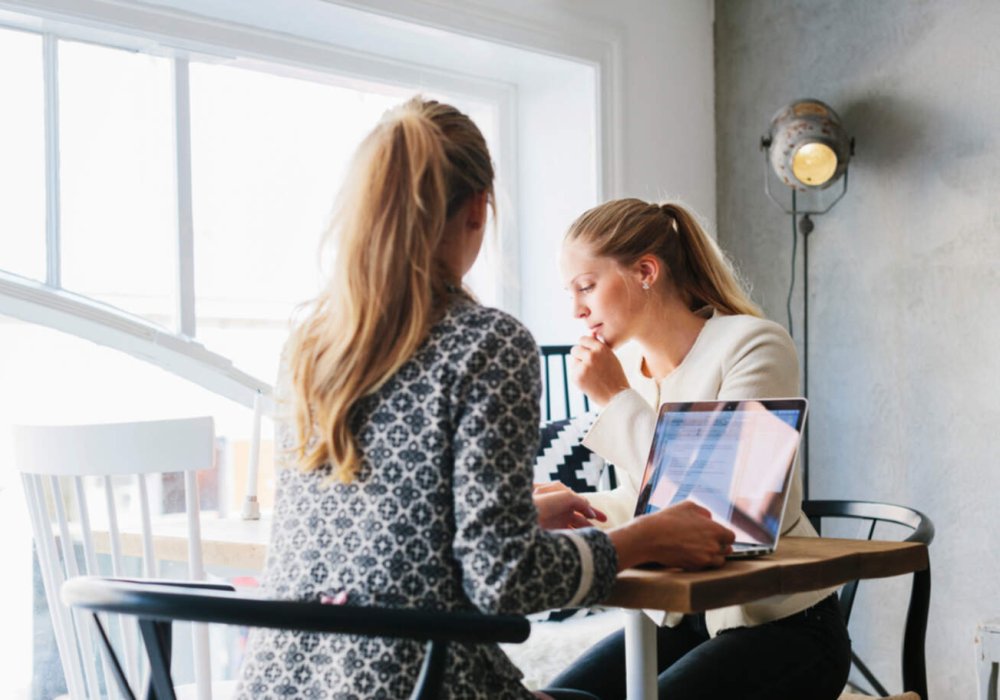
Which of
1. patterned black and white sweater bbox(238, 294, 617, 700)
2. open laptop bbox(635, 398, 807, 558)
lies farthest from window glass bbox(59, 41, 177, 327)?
patterned black and white sweater bbox(238, 294, 617, 700)

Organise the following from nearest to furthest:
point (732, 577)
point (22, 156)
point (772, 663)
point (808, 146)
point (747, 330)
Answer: point (732, 577) < point (772, 663) < point (747, 330) < point (22, 156) < point (808, 146)

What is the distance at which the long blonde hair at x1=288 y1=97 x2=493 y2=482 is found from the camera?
3.48 ft

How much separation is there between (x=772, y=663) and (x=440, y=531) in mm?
664

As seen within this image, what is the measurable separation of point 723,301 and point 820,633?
0.57 m

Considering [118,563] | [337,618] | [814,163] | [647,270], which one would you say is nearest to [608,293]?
[647,270]

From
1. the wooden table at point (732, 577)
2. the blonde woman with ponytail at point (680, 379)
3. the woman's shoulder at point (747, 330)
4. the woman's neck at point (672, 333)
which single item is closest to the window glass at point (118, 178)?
the wooden table at point (732, 577)

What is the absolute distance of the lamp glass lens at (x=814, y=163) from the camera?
3.02 meters

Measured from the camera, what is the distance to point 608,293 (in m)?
1.82

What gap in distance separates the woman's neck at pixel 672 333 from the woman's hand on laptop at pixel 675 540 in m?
0.63

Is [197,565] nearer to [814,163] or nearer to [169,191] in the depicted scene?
[169,191]

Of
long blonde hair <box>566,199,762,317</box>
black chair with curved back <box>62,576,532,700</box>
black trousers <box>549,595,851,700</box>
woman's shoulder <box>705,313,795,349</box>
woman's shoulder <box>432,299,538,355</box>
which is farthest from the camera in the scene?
long blonde hair <box>566,199,762,317</box>

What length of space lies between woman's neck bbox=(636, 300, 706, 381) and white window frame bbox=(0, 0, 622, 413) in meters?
0.50

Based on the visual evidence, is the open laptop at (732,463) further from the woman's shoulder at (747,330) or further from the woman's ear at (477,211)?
the woman's ear at (477,211)

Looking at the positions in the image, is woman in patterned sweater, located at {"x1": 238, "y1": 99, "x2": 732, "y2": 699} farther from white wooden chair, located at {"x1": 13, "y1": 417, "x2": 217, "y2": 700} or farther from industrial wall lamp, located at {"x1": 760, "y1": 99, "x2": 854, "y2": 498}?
industrial wall lamp, located at {"x1": 760, "y1": 99, "x2": 854, "y2": 498}
